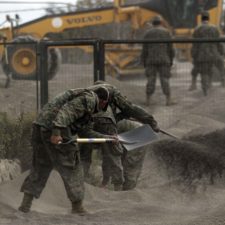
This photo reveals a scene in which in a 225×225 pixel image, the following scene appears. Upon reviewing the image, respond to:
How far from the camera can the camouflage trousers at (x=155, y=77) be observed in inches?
409

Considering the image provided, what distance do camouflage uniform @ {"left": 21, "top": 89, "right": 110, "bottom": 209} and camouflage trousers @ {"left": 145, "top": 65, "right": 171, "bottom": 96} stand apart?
422 centimetres

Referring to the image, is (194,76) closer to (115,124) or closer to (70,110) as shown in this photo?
(115,124)

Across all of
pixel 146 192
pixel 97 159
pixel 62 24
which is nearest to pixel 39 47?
pixel 97 159

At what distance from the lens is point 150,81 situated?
10578mm

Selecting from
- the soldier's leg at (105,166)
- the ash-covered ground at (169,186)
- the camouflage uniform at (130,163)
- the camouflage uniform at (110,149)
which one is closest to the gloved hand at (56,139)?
the ash-covered ground at (169,186)

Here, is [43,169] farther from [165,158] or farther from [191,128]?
[191,128]

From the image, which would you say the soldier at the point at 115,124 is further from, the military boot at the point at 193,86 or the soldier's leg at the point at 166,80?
the soldier's leg at the point at 166,80

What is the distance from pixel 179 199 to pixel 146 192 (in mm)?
393

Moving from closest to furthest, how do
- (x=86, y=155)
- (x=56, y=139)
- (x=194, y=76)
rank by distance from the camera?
(x=56, y=139) → (x=86, y=155) → (x=194, y=76)

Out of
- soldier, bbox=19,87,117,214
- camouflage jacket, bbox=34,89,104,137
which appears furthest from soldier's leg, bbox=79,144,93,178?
camouflage jacket, bbox=34,89,104,137

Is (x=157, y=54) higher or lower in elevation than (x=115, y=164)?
higher

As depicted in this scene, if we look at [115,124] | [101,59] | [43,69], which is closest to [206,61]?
[101,59]

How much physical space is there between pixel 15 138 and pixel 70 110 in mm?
2131

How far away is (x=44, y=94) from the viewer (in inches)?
359
